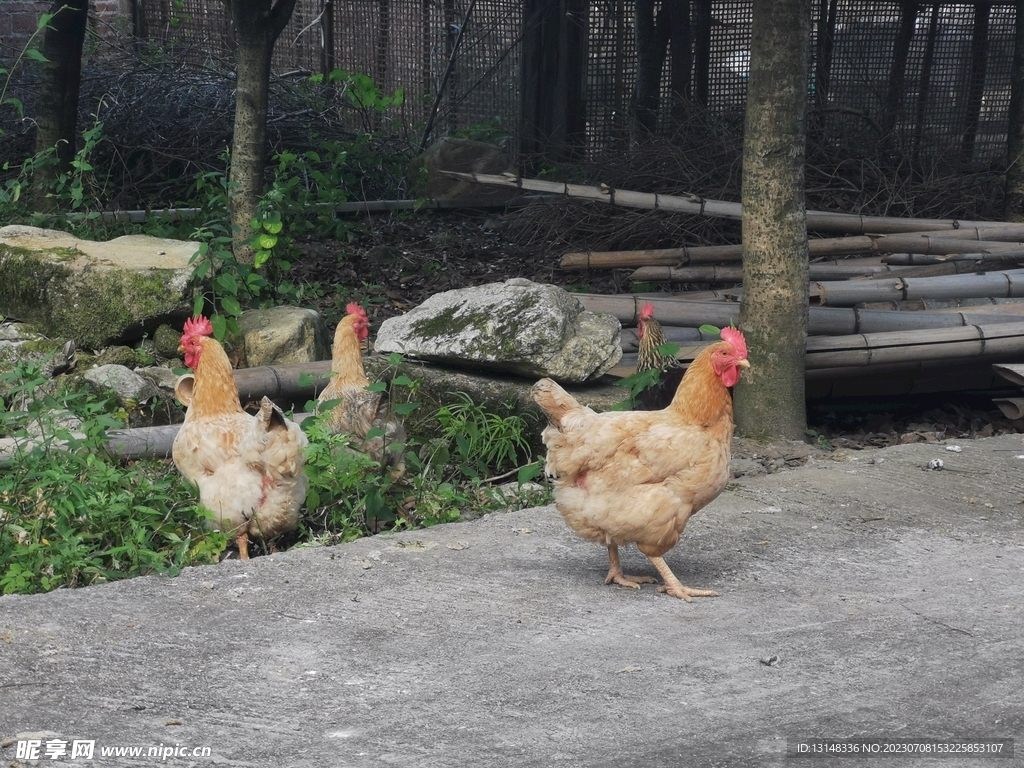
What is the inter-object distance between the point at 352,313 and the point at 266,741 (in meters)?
3.09

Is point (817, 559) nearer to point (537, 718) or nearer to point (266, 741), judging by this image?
point (537, 718)

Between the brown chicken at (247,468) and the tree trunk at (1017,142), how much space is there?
7641 millimetres

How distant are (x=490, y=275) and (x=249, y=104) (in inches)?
113

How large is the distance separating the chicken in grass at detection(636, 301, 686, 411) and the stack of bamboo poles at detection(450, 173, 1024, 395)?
0.40 m

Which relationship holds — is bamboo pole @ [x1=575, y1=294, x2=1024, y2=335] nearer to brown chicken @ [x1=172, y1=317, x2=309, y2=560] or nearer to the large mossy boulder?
the large mossy boulder

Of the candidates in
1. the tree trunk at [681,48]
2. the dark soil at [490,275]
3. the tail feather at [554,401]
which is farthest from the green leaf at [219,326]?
the tree trunk at [681,48]

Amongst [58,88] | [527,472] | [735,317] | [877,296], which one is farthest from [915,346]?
[58,88]

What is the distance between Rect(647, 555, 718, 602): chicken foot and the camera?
13.1ft

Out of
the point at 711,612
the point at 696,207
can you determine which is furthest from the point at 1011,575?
the point at 696,207

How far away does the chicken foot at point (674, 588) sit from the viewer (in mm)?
4000

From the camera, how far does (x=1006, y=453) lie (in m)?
5.95

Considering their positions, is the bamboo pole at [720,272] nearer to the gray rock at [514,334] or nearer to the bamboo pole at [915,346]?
the bamboo pole at [915,346]

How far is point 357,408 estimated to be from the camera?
5.38 meters

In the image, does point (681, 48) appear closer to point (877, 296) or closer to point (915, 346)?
point (877, 296)
